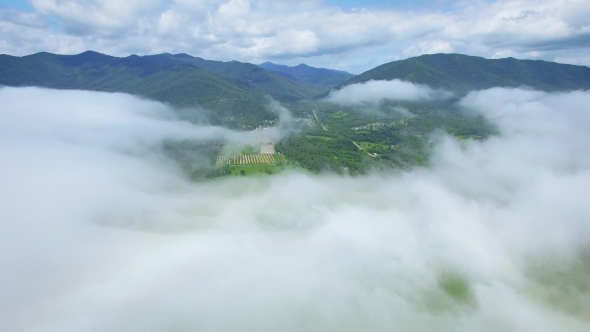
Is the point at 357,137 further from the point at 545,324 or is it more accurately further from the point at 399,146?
the point at 545,324

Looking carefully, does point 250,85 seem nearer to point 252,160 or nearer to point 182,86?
point 182,86

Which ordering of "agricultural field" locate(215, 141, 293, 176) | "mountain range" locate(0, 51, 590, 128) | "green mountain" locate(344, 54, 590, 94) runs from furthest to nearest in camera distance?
"green mountain" locate(344, 54, 590, 94), "mountain range" locate(0, 51, 590, 128), "agricultural field" locate(215, 141, 293, 176)

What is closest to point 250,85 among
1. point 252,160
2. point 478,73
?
point 478,73

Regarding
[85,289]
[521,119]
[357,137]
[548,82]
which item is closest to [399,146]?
[357,137]

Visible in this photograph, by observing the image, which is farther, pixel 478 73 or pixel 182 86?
pixel 478 73

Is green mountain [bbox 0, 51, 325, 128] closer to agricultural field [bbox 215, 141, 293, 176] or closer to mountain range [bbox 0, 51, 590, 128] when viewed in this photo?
mountain range [bbox 0, 51, 590, 128]

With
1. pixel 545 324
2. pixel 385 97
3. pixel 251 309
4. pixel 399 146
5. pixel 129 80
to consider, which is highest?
pixel 129 80

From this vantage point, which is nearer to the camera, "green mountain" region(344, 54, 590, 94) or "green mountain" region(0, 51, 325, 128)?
"green mountain" region(0, 51, 325, 128)

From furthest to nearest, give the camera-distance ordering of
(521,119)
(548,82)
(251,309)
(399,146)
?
1. (548,82)
2. (521,119)
3. (399,146)
4. (251,309)

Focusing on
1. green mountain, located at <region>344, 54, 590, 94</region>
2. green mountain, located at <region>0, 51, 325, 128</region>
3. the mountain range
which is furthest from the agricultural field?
green mountain, located at <region>344, 54, 590, 94</region>
